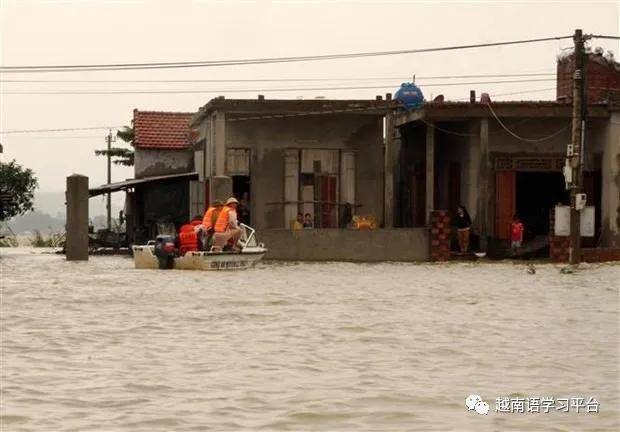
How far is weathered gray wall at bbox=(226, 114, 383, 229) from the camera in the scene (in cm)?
3497

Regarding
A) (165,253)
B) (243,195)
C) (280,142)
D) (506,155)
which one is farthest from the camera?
(243,195)

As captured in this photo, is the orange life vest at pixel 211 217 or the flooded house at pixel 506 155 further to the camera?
the flooded house at pixel 506 155

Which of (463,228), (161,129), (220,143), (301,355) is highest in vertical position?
(161,129)

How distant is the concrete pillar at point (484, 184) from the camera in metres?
33.1

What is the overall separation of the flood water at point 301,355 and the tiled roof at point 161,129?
2516 centimetres

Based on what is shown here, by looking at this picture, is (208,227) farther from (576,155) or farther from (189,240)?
(576,155)

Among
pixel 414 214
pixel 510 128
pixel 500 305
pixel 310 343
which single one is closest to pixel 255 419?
pixel 310 343

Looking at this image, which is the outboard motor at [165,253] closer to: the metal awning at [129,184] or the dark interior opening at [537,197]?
the dark interior opening at [537,197]

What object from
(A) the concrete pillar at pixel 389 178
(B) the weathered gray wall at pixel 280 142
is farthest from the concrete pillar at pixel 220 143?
(A) the concrete pillar at pixel 389 178

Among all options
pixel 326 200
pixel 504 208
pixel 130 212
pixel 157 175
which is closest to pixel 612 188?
pixel 504 208

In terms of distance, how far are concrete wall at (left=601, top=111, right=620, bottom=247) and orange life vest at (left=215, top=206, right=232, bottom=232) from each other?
35.5ft

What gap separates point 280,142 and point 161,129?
14718 mm

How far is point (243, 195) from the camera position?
35.6 meters

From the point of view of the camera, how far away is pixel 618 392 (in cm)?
1009
